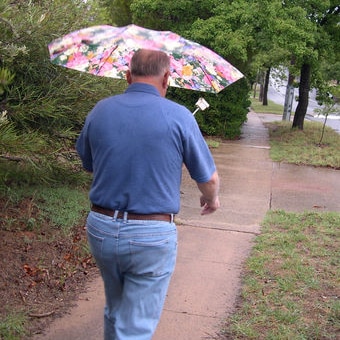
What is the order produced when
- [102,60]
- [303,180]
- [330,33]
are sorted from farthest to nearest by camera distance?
1. [330,33]
2. [303,180]
3. [102,60]

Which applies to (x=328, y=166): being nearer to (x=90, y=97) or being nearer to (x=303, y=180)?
(x=303, y=180)

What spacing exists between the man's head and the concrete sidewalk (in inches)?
73.6

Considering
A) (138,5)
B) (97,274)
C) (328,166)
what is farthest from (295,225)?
(138,5)

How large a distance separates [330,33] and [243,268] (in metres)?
11.4

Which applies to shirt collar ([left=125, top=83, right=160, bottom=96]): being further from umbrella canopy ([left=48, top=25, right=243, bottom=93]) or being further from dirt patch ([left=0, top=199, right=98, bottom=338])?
dirt patch ([left=0, top=199, right=98, bottom=338])

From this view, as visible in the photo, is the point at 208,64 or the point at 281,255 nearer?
the point at 208,64

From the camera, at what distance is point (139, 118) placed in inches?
92.0

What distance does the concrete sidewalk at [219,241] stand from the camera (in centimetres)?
362

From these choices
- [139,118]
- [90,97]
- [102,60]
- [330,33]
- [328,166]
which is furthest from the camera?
[330,33]

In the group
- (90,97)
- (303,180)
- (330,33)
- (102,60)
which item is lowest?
(303,180)

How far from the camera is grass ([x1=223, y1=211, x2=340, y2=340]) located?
142 inches

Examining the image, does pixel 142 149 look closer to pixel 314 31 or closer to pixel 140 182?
pixel 140 182

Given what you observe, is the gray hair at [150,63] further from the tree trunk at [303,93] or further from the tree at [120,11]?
the tree trunk at [303,93]

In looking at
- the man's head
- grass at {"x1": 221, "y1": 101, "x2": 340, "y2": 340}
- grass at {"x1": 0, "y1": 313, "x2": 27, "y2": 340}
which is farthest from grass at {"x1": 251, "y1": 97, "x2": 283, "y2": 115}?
the man's head
